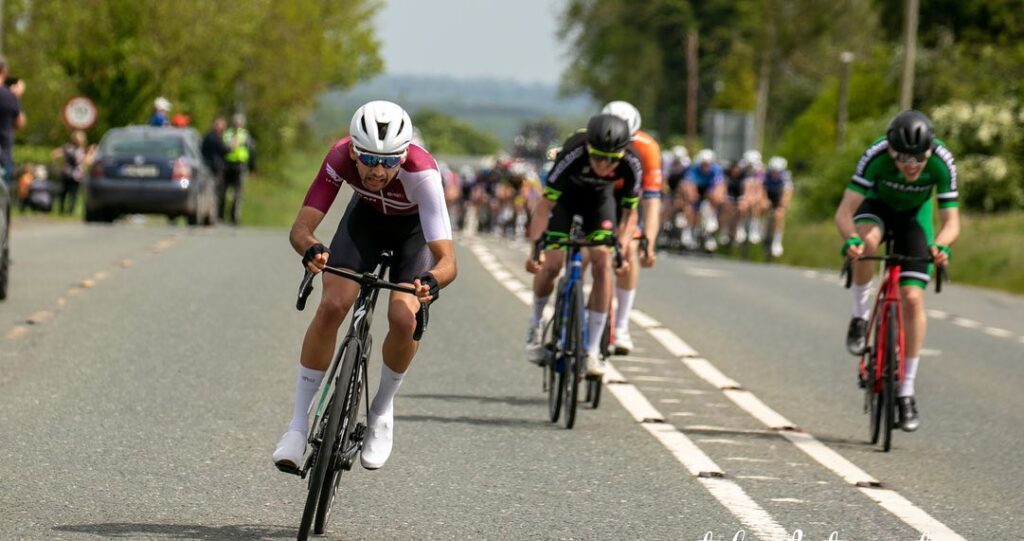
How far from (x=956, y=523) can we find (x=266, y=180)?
7276 cm

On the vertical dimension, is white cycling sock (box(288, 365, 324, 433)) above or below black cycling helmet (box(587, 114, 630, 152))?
below

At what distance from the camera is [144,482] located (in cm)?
836

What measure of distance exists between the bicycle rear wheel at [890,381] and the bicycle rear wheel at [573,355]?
157cm

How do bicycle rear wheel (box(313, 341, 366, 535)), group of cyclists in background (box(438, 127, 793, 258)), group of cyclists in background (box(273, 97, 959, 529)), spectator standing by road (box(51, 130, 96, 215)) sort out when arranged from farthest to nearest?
spectator standing by road (box(51, 130, 96, 215)), group of cyclists in background (box(438, 127, 793, 258)), group of cyclists in background (box(273, 97, 959, 529)), bicycle rear wheel (box(313, 341, 366, 535))

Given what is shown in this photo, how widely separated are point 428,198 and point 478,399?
14.5ft

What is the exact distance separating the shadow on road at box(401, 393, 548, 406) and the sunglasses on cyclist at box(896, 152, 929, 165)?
2.51 meters

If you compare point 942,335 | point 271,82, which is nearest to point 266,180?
point 271,82

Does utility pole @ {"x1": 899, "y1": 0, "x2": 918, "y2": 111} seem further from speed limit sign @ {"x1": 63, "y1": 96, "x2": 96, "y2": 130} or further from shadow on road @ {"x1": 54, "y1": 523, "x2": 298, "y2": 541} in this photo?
shadow on road @ {"x1": 54, "y1": 523, "x2": 298, "y2": 541}

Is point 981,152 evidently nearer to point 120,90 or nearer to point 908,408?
point 120,90

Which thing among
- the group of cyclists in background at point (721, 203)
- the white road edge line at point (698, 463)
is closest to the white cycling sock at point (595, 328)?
the white road edge line at point (698, 463)

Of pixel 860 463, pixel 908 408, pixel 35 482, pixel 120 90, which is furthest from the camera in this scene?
pixel 120 90

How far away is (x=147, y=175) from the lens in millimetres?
30906

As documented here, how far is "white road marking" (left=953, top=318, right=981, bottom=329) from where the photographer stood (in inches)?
763

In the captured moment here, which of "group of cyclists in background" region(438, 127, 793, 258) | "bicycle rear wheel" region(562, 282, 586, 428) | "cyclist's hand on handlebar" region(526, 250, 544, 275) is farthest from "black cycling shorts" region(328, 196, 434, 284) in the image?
"group of cyclists in background" region(438, 127, 793, 258)
